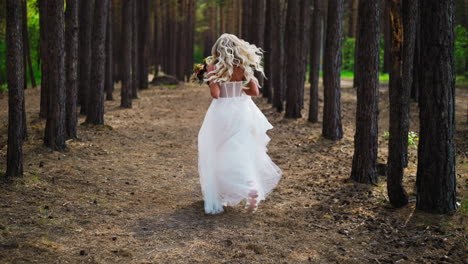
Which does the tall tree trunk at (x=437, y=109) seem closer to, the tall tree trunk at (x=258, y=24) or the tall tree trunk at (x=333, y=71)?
the tall tree trunk at (x=333, y=71)

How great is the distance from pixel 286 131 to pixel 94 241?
1002 cm

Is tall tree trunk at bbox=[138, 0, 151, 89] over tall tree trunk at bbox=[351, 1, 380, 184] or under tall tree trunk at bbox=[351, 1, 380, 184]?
over

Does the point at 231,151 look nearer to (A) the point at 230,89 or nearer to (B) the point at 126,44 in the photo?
(A) the point at 230,89

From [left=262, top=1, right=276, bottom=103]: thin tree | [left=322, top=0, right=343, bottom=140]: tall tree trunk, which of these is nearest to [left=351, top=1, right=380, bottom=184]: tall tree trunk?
[left=322, top=0, right=343, bottom=140]: tall tree trunk

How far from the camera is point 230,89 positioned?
696 centimetres

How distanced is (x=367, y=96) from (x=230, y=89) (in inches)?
113

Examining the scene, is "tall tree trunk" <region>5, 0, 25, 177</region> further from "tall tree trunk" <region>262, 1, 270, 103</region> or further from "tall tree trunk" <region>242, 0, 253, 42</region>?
"tall tree trunk" <region>242, 0, 253, 42</region>

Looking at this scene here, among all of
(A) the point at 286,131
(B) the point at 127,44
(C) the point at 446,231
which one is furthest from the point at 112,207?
(B) the point at 127,44

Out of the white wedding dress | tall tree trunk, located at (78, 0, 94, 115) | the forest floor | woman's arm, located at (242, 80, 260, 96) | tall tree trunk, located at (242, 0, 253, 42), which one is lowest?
the forest floor

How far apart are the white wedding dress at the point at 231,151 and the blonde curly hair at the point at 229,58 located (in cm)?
18

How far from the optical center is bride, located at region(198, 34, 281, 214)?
6.75m

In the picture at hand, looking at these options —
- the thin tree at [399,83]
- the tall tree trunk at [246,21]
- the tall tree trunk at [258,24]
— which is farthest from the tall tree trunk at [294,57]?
the thin tree at [399,83]

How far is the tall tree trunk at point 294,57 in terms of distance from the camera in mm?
16406

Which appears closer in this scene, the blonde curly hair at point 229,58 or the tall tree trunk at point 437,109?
the tall tree trunk at point 437,109
